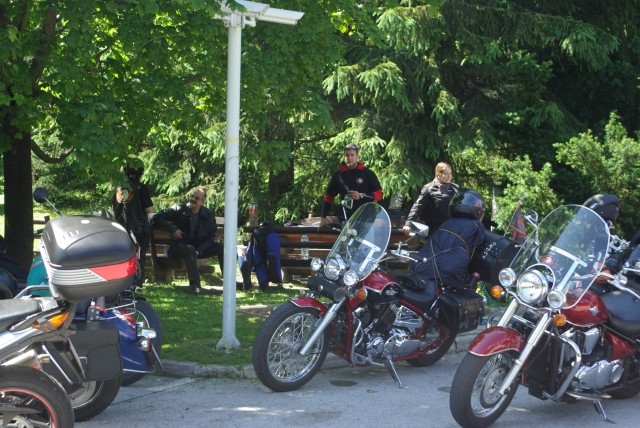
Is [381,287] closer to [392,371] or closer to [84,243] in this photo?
[392,371]

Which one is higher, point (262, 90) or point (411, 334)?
point (262, 90)

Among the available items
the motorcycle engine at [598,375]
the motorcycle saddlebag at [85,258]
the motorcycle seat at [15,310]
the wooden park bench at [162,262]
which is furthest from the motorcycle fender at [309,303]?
the wooden park bench at [162,262]

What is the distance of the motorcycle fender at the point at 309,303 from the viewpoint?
7062 millimetres

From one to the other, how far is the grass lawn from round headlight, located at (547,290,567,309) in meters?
2.97

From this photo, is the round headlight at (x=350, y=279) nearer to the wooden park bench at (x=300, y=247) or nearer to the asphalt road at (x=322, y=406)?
the asphalt road at (x=322, y=406)

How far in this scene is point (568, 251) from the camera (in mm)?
6359

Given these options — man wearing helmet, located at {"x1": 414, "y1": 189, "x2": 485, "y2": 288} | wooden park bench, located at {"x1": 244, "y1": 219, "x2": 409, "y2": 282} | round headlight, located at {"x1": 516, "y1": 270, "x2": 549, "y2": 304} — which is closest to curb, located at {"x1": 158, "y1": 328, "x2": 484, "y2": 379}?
Result: man wearing helmet, located at {"x1": 414, "y1": 189, "x2": 485, "y2": 288}

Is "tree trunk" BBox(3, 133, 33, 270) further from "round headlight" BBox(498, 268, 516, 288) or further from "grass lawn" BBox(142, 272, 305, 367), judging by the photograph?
"round headlight" BBox(498, 268, 516, 288)

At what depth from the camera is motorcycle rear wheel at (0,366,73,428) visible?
4.70 meters

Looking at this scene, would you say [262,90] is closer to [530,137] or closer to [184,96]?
[184,96]

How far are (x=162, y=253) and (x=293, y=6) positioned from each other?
16.1 ft

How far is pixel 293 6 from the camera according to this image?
1037 centimetres

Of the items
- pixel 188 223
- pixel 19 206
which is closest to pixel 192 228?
pixel 188 223

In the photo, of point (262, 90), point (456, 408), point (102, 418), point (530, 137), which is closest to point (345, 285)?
point (456, 408)
